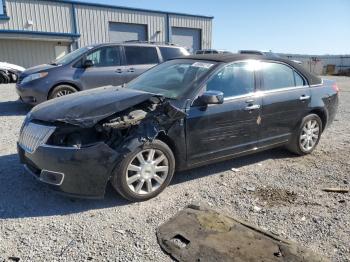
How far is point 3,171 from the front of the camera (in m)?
4.39

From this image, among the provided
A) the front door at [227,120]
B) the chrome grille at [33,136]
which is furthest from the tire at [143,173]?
the chrome grille at [33,136]

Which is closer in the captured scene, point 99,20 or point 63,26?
point 63,26

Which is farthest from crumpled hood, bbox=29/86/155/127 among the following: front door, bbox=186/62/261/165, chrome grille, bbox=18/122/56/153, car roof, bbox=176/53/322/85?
car roof, bbox=176/53/322/85

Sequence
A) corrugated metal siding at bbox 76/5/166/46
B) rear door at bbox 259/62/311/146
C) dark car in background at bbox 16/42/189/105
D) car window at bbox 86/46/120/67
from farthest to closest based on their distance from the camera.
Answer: corrugated metal siding at bbox 76/5/166/46 < car window at bbox 86/46/120/67 < dark car in background at bbox 16/42/189/105 < rear door at bbox 259/62/311/146

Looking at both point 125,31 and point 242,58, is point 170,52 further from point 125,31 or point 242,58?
point 125,31

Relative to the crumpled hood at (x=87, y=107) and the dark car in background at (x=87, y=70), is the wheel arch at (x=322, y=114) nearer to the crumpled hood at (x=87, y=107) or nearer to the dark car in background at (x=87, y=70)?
the crumpled hood at (x=87, y=107)

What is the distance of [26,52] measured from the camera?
21547mm

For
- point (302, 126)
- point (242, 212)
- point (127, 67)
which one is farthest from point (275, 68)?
point (127, 67)

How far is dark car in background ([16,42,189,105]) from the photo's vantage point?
7883 millimetres

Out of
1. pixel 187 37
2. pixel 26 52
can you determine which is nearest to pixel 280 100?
pixel 26 52

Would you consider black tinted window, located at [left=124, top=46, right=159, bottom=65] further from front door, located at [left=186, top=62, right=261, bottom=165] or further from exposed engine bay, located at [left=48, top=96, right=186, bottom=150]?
exposed engine bay, located at [left=48, top=96, right=186, bottom=150]

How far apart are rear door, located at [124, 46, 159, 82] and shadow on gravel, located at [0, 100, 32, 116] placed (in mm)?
2839

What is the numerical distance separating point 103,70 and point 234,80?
4.88 meters

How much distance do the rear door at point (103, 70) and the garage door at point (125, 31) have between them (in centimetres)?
1622
